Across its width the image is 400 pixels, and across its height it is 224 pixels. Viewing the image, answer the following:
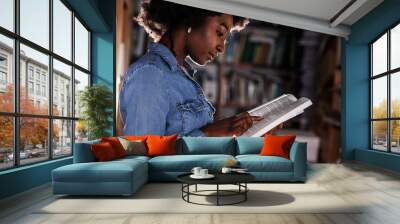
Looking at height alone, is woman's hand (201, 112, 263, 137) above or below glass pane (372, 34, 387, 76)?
below

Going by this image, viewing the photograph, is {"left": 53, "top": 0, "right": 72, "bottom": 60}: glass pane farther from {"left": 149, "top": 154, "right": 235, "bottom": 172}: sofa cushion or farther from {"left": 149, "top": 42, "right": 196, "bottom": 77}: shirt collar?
{"left": 149, "top": 154, "right": 235, "bottom": 172}: sofa cushion

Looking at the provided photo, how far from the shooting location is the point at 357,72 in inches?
360

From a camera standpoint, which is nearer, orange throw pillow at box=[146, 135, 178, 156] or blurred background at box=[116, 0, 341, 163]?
orange throw pillow at box=[146, 135, 178, 156]

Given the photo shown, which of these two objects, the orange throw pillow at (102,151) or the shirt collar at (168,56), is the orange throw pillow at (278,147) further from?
the shirt collar at (168,56)

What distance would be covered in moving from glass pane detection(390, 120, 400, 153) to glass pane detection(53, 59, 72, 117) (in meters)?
6.41

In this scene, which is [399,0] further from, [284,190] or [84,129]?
[84,129]

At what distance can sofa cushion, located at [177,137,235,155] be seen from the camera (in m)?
6.57

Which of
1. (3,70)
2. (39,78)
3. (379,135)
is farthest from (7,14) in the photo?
(379,135)

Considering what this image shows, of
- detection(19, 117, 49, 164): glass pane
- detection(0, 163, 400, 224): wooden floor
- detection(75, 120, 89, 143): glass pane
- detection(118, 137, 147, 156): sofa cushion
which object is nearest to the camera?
detection(0, 163, 400, 224): wooden floor

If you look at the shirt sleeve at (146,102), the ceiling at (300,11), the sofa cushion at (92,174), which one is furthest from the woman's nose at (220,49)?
the sofa cushion at (92,174)

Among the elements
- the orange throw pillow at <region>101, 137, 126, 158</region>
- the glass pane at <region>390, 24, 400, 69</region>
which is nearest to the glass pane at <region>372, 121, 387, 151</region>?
the glass pane at <region>390, 24, 400, 69</region>

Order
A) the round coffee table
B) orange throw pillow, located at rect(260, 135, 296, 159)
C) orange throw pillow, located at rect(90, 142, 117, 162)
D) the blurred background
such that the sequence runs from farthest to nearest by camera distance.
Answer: the blurred background → orange throw pillow, located at rect(260, 135, 296, 159) → orange throw pillow, located at rect(90, 142, 117, 162) → the round coffee table

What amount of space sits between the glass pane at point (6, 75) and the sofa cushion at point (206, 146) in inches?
111

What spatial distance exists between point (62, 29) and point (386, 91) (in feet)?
22.0
